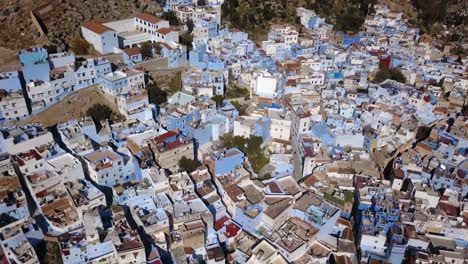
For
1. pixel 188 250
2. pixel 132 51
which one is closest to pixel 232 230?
pixel 188 250

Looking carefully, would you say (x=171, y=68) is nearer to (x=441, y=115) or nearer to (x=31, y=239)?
(x=31, y=239)

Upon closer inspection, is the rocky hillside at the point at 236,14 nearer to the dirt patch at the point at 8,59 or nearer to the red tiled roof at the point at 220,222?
the dirt patch at the point at 8,59

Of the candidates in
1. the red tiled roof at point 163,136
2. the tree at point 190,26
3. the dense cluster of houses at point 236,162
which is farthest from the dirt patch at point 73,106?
the tree at point 190,26

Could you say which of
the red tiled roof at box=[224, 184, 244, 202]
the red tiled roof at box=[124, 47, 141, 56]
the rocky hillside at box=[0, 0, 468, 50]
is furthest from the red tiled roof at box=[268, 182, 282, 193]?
the rocky hillside at box=[0, 0, 468, 50]

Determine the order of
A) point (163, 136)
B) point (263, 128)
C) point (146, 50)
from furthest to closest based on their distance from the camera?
point (146, 50) < point (263, 128) < point (163, 136)

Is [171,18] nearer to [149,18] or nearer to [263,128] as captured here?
[149,18]

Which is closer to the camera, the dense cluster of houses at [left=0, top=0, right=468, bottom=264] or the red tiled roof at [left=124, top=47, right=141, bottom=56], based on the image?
the dense cluster of houses at [left=0, top=0, right=468, bottom=264]

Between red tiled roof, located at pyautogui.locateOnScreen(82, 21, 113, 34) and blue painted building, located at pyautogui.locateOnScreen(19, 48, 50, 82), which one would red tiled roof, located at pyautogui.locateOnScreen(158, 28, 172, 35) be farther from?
blue painted building, located at pyautogui.locateOnScreen(19, 48, 50, 82)
